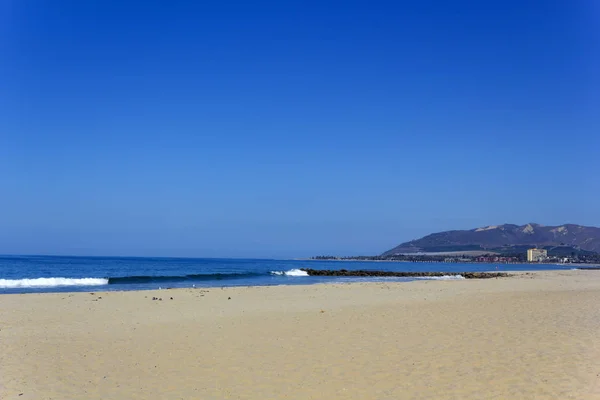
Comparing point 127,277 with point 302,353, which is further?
point 127,277

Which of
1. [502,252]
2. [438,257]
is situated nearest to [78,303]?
[438,257]

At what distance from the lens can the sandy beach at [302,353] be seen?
689cm

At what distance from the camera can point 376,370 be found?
25.5ft

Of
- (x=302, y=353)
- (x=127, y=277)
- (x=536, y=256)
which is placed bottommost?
(x=536, y=256)

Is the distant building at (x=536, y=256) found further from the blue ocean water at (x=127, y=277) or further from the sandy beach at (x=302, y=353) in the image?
the sandy beach at (x=302, y=353)

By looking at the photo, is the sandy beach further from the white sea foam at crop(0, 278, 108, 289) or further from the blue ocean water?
the white sea foam at crop(0, 278, 108, 289)

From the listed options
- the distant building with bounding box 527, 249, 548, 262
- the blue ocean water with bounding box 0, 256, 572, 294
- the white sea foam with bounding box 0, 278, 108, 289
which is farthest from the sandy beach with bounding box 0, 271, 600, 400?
the distant building with bounding box 527, 249, 548, 262

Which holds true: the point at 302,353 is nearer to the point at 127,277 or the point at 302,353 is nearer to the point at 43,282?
the point at 43,282

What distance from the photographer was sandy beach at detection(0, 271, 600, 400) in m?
6.89

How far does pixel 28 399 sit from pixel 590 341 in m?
9.86

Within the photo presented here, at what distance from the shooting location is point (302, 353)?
909 centimetres

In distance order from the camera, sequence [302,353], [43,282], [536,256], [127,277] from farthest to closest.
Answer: [536,256] → [127,277] → [43,282] → [302,353]

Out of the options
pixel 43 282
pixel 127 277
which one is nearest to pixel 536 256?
pixel 127 277

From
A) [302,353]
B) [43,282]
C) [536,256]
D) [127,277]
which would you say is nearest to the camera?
[302,353]
